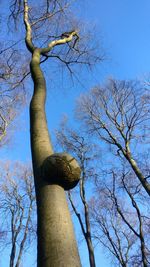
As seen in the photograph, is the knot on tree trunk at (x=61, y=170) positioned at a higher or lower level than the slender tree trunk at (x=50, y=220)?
higher

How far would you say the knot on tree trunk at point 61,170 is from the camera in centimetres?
211

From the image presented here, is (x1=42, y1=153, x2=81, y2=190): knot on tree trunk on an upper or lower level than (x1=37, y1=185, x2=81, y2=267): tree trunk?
upper

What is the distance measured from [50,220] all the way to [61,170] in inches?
14.7

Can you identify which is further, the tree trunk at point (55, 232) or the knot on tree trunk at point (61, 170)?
the knot on tree trunk at point (61, 170)

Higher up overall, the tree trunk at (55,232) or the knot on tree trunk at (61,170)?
the knot on tree trunk at (61,170)

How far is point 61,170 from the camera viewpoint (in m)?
2.10

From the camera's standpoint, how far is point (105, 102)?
16547 millimetres

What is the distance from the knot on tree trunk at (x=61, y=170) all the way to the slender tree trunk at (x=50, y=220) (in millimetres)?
43

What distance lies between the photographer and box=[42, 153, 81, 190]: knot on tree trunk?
2109 millimetres

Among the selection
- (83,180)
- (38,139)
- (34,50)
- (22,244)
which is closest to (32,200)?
(22,244)

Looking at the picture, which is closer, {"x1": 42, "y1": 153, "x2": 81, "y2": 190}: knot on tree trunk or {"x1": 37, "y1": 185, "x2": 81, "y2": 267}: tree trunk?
{"x1": 37, "y1": 185, "x2": 81, "y2": 267}: tree trunk

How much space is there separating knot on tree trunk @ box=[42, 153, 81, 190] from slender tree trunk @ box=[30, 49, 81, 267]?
1.7 inches

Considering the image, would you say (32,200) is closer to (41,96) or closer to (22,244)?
(22,244)

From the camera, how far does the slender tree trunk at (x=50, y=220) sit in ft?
5.36
